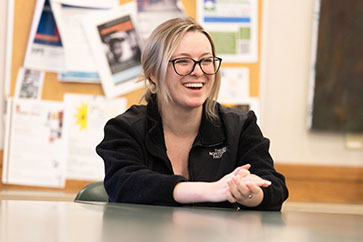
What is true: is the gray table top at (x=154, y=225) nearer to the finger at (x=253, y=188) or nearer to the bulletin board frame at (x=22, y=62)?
the finger at (x=253, y=188)

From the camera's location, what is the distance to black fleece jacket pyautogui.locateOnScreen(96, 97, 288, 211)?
1374 mm

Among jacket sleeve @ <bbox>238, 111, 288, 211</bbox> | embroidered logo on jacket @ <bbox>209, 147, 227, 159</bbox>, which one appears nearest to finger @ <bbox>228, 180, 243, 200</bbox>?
jacket sleeve @ <bbox>238, 111, 288, 211</bbox>

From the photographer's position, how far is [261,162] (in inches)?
60.6

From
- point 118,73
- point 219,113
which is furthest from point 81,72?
point 219,113

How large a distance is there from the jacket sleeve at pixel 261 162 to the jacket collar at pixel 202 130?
8 cm

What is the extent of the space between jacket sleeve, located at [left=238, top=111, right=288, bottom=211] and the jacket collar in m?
0.08

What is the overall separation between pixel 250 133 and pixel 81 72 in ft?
4.17

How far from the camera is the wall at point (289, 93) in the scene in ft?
8.64

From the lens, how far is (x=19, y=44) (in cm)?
262

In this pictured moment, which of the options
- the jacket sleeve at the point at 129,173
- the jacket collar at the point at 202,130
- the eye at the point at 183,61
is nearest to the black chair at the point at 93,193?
the jacket sleeve at the point at 129,173

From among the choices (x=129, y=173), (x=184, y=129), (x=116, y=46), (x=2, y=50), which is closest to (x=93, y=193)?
(x=129, y=173)

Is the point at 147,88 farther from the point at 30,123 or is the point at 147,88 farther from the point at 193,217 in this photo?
the point at 30,123

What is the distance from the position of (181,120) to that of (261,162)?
300 mm

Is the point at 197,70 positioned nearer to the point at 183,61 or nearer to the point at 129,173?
the point at 183,61
